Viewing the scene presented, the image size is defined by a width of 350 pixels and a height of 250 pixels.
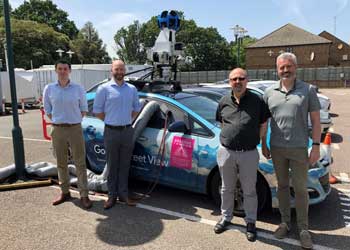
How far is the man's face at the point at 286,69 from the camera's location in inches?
136

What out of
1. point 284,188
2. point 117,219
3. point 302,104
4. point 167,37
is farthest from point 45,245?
point 167,37

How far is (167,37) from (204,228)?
3699 mm

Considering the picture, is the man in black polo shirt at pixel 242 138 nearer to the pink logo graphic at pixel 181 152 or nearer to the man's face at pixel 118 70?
the pink logo graphic at pixel 181 152

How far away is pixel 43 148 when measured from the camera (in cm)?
860

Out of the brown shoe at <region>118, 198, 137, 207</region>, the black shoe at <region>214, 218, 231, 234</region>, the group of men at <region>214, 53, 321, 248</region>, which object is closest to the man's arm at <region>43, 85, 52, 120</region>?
the brown shoe at <region>118, 198, 137, 207</region>

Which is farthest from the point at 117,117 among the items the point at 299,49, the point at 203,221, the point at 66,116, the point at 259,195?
the point at 299,49

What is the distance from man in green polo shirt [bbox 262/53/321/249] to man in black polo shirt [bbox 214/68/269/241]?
6.2 inches

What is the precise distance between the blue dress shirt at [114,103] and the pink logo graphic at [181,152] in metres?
0.68

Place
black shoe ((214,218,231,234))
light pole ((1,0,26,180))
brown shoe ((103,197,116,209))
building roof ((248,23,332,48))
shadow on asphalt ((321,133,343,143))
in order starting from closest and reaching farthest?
black shoe ((214,218,231,234)) → brown shoe ((103,197,116,209)) → light pole ((1,0,26,180)) → shadow on asphalt ((321,133,343,143)) → building roof ((248,23,332,48))

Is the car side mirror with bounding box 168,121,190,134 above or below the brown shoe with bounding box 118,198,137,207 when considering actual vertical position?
above

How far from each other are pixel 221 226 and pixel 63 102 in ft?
7.97

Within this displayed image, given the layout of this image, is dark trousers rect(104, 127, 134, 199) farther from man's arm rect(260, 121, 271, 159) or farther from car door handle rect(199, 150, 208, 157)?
man's arm rect(260, 121, 271, 159)

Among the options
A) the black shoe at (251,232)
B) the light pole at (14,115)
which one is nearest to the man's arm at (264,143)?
the black shoe at (251,232)

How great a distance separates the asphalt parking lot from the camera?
12.3 ft
